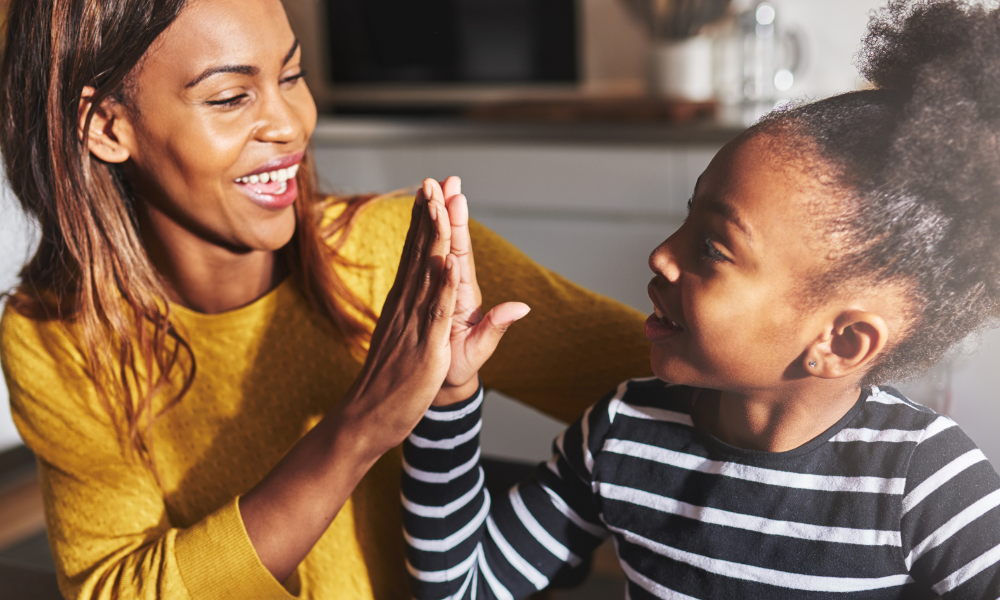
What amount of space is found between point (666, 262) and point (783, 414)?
11cm

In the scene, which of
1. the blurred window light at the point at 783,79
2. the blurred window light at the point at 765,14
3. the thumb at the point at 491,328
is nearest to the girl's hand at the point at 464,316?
the thumb at the point at 491,328

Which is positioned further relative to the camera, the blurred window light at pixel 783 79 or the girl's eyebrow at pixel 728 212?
the blurred window light at pixel 783 79

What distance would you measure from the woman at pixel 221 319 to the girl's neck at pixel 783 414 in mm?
114

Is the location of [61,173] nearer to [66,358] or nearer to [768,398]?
[66,358]

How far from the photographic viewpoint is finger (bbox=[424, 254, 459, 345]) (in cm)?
46

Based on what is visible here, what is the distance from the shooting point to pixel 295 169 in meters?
0.63

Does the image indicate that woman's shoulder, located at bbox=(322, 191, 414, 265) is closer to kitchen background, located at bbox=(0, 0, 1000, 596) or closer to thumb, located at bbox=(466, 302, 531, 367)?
kitchen background, located at bbox=(0, 0, 1000, 596)

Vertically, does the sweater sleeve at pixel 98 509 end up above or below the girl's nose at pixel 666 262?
below

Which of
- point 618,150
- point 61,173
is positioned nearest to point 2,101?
point 61,173

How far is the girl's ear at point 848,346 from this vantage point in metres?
0.39

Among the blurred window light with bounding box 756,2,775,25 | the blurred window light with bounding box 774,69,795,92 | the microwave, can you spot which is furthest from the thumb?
the microwave

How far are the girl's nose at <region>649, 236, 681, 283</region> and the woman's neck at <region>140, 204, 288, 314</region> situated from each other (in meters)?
0.36

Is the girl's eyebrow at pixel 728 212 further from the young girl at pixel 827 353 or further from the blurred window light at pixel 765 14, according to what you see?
the blurred window light at pixel 765 14

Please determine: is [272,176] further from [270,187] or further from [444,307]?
[444,307]
